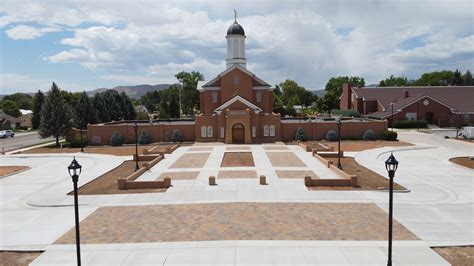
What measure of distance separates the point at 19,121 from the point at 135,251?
309 ft

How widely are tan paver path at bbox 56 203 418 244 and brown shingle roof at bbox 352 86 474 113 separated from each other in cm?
5685

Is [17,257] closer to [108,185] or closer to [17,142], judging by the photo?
[108,185]

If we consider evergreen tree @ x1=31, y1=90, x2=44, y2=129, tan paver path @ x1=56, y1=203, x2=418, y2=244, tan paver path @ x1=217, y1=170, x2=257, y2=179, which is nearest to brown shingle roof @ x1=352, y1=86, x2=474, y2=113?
tan paver path @ x1=217, y1=170, x2=257, y2=179

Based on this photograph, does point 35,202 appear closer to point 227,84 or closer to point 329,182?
point 329,182

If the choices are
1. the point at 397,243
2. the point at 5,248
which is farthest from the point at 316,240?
the point at 5,248

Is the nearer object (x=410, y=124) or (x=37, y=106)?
(x=410, y=124)

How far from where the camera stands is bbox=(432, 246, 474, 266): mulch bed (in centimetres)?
1230

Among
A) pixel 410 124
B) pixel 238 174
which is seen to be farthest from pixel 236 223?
pixel 410 124

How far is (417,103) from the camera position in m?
66.4

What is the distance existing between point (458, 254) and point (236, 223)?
8069 mm

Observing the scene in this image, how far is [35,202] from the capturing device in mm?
20109

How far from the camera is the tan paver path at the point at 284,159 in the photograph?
3028cm

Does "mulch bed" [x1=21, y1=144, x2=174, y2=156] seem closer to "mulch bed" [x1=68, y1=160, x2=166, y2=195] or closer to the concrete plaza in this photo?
the concrete plaza

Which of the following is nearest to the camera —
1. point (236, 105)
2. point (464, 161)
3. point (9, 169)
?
point (9, 169)
